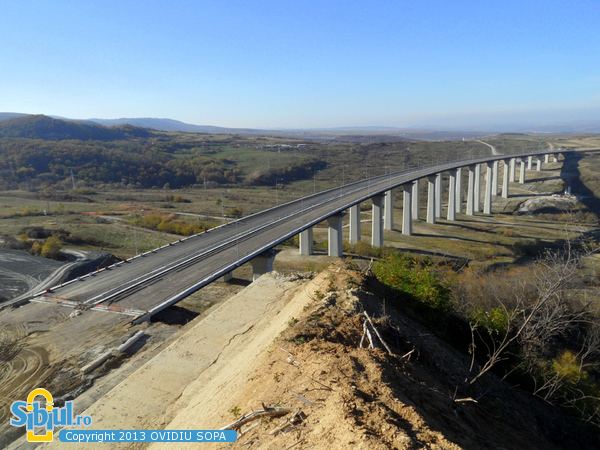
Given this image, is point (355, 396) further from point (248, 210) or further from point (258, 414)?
point (248, 210)

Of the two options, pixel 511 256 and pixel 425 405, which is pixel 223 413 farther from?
pixel 511 256

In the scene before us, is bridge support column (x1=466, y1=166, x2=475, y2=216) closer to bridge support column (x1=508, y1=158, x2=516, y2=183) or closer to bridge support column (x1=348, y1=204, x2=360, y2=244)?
bridge support column (x1=508, y1=158, x2=516, y2=183)

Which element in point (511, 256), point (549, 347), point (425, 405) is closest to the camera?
point (425, 405)

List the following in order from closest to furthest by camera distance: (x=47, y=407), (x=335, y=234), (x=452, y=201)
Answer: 1. (x=47, y=407)
2. (x=335, y=234)
3. (x=452, y=201)

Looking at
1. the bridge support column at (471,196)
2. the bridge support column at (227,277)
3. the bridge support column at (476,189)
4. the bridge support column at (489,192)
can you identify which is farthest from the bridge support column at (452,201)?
the bridge support column at (227,277)

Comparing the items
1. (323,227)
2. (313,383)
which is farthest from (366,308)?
(323,227)

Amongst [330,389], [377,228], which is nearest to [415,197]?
[377,228]

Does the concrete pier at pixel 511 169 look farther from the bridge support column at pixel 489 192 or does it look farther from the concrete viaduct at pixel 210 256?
the concrete viaduct at pixel 210 256
